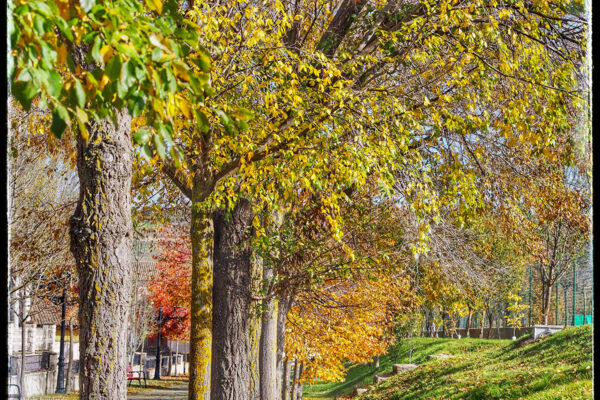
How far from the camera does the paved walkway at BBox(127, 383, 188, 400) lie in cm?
2442

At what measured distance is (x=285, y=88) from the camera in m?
7.36

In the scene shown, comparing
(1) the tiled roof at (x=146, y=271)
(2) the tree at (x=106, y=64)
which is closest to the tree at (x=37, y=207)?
(2) the tree at (x=106, y=64)

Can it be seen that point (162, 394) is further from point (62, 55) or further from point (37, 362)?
point (62, 55)

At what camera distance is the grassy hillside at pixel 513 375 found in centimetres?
994

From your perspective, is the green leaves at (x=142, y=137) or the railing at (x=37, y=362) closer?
the green leaves at (x=142, y=137)

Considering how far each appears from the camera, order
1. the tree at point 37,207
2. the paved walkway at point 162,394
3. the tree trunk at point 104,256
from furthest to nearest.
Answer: the paved walkway at point 162,394, the tree at point 37,207, the tree trunk at point 104,256

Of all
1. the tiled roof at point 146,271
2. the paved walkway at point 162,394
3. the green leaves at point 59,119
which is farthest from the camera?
the tiled roof at point 146,271

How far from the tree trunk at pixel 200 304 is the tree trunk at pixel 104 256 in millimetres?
3002

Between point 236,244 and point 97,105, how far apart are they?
6.32 metres

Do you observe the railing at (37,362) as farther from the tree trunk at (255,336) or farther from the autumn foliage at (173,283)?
the tree trunk at (255,336)

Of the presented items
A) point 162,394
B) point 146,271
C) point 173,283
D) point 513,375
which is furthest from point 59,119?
point 146,271

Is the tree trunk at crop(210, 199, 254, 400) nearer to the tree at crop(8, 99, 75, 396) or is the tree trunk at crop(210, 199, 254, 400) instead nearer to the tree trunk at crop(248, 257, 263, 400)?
the tree trunk at crop(248, 257, 263, 400)

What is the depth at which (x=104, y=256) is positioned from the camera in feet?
16.8

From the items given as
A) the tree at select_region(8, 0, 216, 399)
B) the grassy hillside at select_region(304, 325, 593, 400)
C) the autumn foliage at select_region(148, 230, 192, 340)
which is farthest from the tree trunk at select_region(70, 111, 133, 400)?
the autumn foliage at select_region(148, 230, 192, 340)
